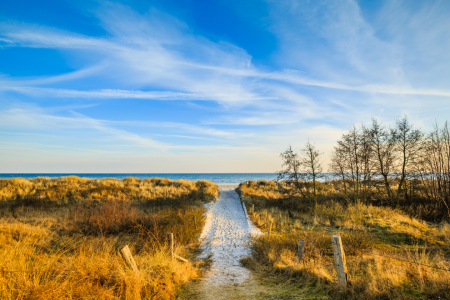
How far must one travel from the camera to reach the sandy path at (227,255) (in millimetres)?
5723

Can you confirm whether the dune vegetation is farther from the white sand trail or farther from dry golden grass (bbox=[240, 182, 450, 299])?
dry golden grass (bbox=[240, 182, 450, 299])

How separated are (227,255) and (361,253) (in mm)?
4995

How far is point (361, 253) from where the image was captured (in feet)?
25.7

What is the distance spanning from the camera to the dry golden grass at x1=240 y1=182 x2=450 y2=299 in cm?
481

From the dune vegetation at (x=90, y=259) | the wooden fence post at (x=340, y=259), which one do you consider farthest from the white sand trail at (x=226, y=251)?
the wooden fence post at (x=340, y=259)

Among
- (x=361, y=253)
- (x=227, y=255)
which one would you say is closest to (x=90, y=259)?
(x=227, y=255)

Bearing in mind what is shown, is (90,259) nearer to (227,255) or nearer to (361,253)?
(227,255)

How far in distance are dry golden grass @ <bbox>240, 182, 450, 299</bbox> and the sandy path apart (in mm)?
649

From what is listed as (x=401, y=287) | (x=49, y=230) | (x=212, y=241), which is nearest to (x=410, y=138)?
(x=401, y=287)

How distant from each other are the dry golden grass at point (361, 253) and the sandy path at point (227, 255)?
649 millimetres

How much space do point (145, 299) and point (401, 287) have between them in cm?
548

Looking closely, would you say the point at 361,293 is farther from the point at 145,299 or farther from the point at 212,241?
the point at 212,241

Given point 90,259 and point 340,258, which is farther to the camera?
point 340,258

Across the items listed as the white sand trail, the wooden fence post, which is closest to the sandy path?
the white sand trail
